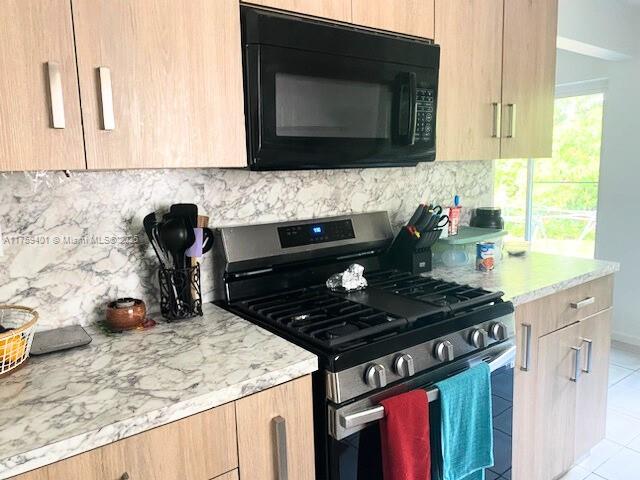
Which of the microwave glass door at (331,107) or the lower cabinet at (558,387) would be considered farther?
the lower cabinet at (558,387)

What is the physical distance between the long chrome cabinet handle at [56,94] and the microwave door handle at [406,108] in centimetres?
99

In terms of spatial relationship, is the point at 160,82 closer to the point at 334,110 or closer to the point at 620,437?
the point at 334,110

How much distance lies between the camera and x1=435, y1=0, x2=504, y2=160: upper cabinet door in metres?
1.78

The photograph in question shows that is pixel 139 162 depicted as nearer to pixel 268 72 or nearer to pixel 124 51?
pixel 124 51

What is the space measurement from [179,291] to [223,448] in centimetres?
55

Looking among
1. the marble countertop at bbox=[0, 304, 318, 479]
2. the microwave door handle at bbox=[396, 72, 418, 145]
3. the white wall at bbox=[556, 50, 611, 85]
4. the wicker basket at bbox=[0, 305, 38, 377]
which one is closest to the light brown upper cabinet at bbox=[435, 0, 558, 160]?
the microwave door handle at bbox=[396, 72, 418, 145]

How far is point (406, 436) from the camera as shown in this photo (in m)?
1.20

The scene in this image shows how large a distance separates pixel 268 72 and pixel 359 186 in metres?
0.78

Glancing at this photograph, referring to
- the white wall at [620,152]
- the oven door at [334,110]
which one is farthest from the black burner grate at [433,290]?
the white wall at [620,152]

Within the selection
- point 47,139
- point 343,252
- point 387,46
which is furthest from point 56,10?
point 343,252

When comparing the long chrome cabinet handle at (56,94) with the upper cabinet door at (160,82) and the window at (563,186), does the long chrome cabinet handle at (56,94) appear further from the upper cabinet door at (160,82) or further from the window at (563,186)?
the window at (563,186)

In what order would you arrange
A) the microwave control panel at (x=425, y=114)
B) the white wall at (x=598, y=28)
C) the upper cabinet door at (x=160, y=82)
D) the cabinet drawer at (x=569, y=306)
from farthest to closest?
1. the white wall at (x=598, y=28)
2. the cabinet drawer at (x=569, y=306)
3. the microwave control panel at (x=425, y=114)
4. the upper cabinet door at (x=160, y=82)

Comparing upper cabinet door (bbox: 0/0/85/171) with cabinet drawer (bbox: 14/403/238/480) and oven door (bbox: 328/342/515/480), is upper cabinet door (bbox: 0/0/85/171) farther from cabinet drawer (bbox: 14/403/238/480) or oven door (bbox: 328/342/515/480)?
oven door (bbox: 328/342/515/480)

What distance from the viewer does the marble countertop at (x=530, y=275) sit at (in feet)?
5.65
